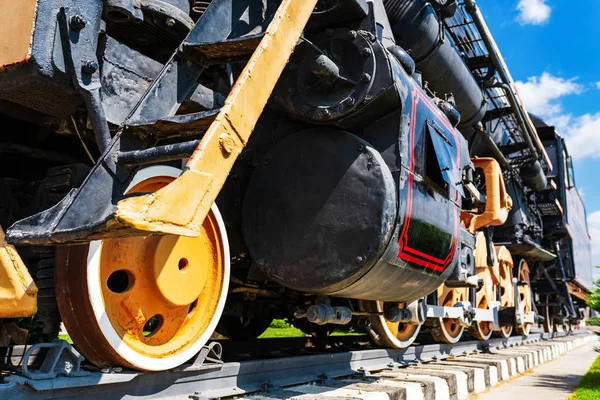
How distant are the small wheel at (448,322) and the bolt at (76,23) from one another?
474cm

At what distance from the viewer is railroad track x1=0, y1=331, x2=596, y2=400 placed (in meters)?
1.96

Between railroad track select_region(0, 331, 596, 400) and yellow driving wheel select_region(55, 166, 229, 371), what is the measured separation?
106 millimetres

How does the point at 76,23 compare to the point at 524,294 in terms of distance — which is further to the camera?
the point at 524,294

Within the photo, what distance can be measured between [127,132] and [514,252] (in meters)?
8.21

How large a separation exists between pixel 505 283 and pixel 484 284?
6.41ft

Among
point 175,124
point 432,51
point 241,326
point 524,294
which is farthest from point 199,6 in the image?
point 524,294

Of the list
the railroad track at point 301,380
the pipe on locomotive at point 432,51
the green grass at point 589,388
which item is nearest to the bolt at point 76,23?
the railroad track at point 301,380

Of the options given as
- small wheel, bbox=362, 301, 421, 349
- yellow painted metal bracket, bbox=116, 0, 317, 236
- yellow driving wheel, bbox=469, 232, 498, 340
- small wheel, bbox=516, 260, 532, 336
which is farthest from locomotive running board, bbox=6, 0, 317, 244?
small wheel, bbox=516, 260, 532, 336

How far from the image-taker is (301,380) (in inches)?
122

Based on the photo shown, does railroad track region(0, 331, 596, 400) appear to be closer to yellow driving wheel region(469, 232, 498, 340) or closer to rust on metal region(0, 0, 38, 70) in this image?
rust on metal region(0, 0, 38, 70)

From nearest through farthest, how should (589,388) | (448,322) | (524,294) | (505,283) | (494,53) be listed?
1. (589,388)
2. (494,53)
3. (448,322)
4. (505,283)
5. (524,294)

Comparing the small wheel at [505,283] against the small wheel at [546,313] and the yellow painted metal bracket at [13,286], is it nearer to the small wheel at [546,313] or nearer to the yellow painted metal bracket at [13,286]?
the small wheel at [546,313]

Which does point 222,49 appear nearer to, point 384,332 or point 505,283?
point 384,332

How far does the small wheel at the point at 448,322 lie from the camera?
19.3 ft
